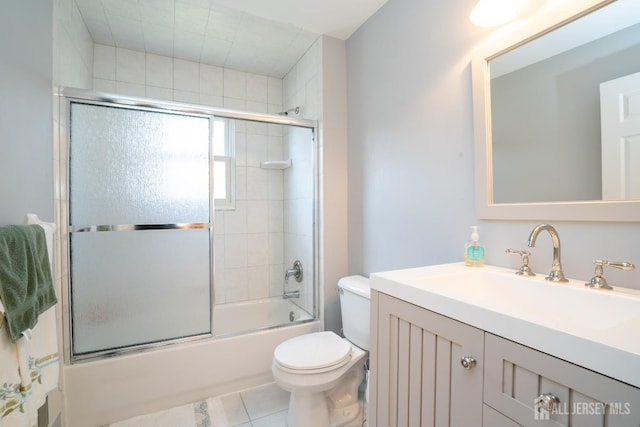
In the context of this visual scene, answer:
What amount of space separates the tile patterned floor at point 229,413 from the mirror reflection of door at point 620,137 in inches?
70.6

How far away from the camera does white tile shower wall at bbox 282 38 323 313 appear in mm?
2199

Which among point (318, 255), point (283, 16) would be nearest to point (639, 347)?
point (318, 255)

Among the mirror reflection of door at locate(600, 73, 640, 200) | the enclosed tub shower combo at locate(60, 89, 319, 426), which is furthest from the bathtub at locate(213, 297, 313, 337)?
the mirror reflection of door at locate(600, 73, 640, 200)

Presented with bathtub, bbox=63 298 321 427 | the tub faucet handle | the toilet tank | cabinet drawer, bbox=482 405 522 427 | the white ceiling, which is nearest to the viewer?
cabinet drawer, bbox=482 405 522 427

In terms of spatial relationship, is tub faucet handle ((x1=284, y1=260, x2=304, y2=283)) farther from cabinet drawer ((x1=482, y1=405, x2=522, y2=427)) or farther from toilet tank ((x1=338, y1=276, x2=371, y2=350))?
cabinet drawer ((x1=482, y1=405, x2=522, y2=427))

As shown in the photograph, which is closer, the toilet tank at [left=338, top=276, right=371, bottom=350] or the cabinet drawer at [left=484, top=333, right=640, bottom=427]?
the cabinet drawer at [left=484, top=333, right=640, bottom=427]

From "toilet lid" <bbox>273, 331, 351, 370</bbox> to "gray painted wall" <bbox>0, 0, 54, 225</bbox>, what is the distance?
4.07 feet

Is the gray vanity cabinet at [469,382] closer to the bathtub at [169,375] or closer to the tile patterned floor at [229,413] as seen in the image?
the tile patterned floor at [229,413]

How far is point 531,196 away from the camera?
1.05 meters

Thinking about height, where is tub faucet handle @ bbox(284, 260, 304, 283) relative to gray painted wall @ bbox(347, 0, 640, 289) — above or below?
below

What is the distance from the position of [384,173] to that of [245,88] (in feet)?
5.63

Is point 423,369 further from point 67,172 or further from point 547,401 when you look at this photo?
point 67,172

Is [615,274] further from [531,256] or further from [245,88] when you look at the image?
[245,88]

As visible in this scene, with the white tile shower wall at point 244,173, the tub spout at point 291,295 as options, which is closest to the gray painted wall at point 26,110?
the white tile shower wall at point 244,173
